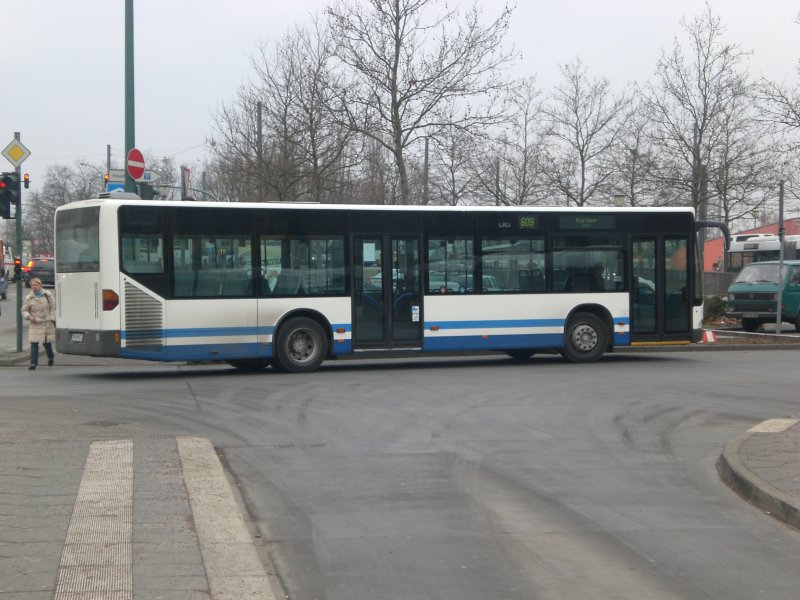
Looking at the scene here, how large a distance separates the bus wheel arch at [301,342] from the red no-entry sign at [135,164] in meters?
5.11

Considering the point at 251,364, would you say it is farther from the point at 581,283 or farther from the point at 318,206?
the point at 581,283

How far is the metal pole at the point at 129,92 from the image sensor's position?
20141 millimetres

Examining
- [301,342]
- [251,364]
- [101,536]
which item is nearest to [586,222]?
[301,342]

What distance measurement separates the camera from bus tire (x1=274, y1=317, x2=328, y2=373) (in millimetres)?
17000

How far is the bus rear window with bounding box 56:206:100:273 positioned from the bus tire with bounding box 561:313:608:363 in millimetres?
8838

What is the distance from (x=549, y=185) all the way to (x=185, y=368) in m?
23.8

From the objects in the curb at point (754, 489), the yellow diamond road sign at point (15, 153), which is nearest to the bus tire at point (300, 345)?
the yellow diamond road sign at point (15, 153)

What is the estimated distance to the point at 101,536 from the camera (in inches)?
247

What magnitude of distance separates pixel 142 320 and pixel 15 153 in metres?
7.43

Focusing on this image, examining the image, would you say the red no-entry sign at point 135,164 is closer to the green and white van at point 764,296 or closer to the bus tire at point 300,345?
the bus tire at point 300,345

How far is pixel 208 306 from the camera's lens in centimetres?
1647

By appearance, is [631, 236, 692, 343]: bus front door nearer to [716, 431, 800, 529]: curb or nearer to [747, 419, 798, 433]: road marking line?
[747, 419, 798, 433]: road marking line

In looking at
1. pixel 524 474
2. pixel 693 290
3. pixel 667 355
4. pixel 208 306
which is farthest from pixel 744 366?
pixel 524 474

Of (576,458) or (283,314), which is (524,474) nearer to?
(576,458)
